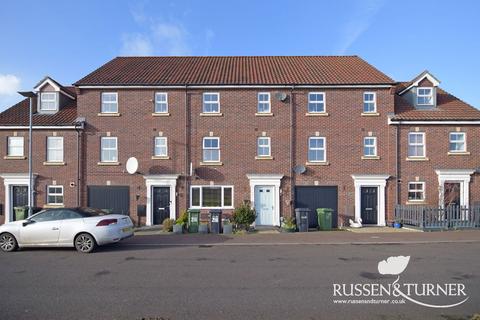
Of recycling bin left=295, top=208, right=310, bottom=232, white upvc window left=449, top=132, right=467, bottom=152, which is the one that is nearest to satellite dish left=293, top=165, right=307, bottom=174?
recycling bin left=295, top=208, right=310, bottom=232

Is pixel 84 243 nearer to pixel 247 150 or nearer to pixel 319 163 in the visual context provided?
pixel 247 150

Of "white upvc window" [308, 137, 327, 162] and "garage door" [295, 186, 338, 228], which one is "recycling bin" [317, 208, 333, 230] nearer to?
"garage door" [295, 186, 338, 228]

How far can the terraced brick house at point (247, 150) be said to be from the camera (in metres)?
18.3

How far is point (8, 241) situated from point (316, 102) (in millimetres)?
15310

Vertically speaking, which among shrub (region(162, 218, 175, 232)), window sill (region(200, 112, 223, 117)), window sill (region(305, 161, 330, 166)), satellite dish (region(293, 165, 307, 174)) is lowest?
shrub (region(162, 218, 175, 232))

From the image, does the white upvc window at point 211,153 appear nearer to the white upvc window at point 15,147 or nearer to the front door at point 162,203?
the front door at point 162,203

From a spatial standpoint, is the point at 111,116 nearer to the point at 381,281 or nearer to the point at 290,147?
the point at 290,147

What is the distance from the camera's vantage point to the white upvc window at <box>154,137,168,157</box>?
18.8m

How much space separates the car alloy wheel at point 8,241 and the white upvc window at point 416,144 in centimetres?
1847

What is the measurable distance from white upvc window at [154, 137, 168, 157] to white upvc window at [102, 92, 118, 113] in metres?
3.00

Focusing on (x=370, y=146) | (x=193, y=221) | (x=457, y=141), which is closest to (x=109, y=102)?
(x=193, y=221)

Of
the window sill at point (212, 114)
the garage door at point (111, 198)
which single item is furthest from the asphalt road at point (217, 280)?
the window sill at point (212, 114)

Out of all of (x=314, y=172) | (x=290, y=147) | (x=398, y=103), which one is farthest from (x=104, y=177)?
(x=398, y=103)

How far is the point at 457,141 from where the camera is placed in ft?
61.0
